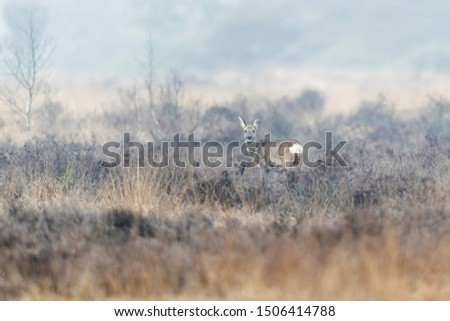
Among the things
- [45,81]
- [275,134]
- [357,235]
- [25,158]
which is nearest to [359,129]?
[275,134]

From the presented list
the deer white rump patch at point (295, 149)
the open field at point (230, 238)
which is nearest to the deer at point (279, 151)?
the deer white rump patch at point (295, 149)

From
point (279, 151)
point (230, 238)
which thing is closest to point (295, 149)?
point (279, 151)

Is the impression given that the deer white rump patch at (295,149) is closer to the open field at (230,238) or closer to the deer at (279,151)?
the deer at (279,151)

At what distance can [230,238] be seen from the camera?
23.9ft

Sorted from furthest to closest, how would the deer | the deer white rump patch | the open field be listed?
the deer white rump patch, the deer, the open field

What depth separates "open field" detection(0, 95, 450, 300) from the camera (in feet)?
21.9

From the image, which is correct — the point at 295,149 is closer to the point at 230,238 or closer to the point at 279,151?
the point at 279,151

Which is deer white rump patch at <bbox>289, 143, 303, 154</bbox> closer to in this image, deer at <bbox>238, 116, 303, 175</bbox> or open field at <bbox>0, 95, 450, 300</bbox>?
deer at <bbox>238, 116, 303, 175</bbox>

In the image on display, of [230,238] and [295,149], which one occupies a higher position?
[295,149]

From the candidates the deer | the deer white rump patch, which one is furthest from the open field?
the deer white rump patch

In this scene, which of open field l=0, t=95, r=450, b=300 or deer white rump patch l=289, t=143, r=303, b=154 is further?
deer white rump patch l=289, t=143, r=303, b=154

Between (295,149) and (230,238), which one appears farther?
(295,149)
